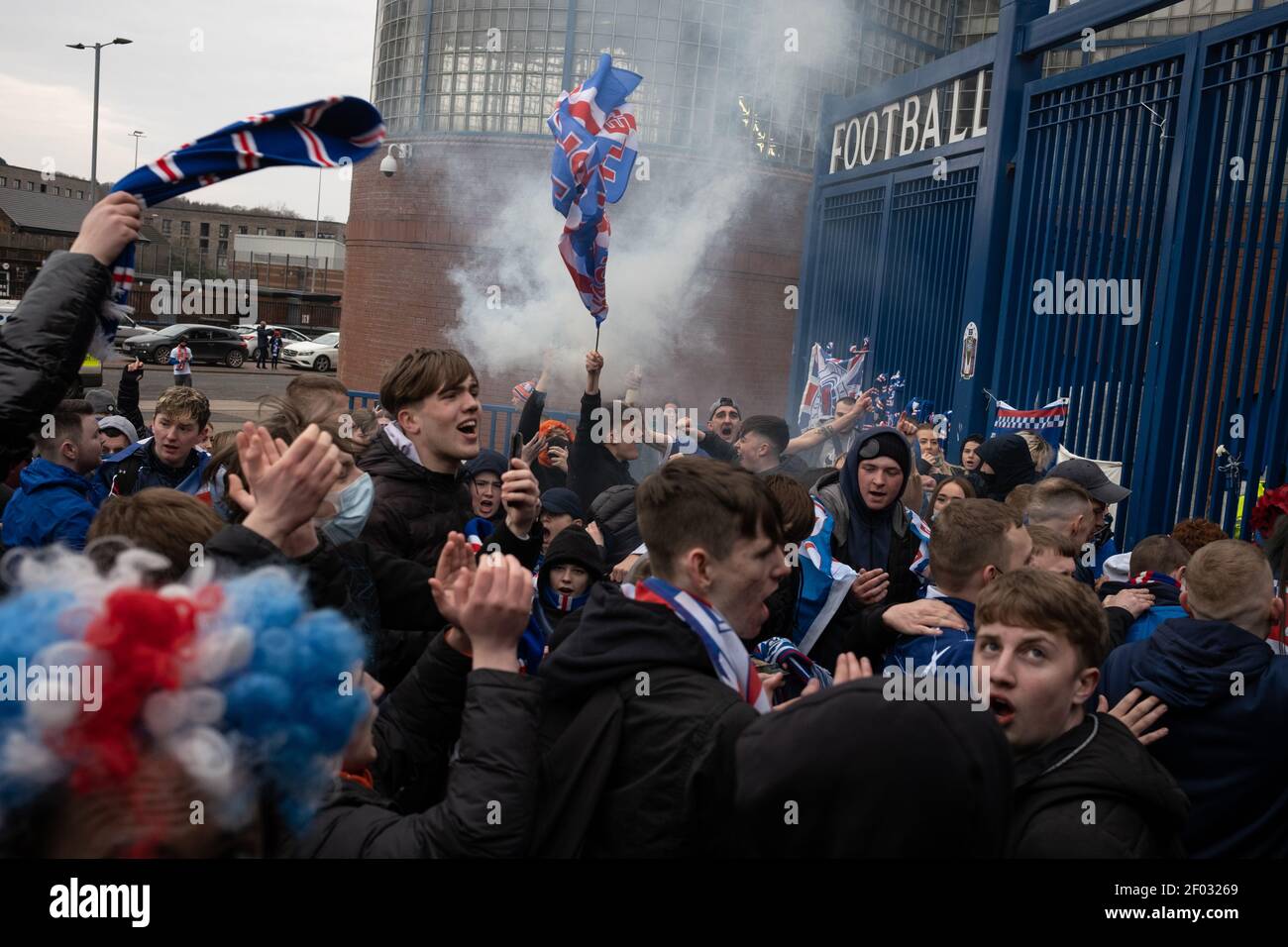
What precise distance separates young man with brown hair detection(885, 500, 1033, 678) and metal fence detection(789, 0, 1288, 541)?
11.6 feet

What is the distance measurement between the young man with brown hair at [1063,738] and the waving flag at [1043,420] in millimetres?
5165

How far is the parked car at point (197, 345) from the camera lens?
102 feet

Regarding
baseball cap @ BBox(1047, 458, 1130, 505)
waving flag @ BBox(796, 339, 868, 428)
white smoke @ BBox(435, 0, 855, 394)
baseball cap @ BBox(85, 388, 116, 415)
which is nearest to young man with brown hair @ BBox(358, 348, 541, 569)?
baseball cap @ BBox(1047, 458, 1130, 505)

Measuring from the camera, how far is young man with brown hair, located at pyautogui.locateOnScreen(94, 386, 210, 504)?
4.73 metres

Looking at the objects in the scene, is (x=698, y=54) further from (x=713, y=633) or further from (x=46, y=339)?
(x=713, y=633)

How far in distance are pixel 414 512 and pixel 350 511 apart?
468mm

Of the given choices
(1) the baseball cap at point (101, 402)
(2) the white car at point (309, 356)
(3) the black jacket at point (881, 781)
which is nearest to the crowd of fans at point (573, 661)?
(3) the black jacket at point (881, 781)

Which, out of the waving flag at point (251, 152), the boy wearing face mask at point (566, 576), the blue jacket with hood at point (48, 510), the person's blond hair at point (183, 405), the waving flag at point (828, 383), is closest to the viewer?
the waving flag at point (251, 152)

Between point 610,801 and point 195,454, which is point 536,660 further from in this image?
point 195,454

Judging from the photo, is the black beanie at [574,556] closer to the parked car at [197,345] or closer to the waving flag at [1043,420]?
the waving flag at [1043,420]

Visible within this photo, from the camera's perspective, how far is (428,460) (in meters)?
3.49

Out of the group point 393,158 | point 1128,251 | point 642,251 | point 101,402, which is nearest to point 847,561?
point 1128,251
